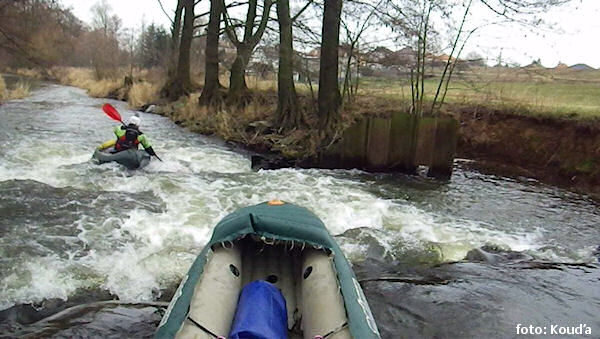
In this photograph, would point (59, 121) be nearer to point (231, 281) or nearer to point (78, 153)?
point (78, 153)

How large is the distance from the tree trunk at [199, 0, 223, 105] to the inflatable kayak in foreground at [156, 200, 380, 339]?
12288 millimetres

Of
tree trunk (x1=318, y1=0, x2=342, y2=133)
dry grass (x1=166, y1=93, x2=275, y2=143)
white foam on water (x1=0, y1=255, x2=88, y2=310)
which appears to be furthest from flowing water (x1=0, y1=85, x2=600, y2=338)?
dry grass (x1=166, y1=93, x2=275, y2=143)

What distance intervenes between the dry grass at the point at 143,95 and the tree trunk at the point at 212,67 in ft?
16.8

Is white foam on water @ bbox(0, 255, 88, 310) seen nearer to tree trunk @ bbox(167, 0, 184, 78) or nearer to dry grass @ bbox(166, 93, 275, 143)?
dry grass @ bbox(166, 93, 275, 143)

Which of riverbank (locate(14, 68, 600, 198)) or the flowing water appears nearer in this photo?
the flowing water

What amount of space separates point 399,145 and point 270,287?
253 inches

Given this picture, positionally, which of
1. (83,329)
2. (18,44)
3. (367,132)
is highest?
(18,44)

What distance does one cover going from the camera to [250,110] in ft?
43.0

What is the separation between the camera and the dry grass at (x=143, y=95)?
67.6 ft

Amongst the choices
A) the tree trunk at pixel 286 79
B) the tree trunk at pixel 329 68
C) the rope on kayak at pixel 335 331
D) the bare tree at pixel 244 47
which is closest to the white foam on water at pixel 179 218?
the tree trunk at pixel 329 68

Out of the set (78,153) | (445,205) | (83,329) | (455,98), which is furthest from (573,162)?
(78,153)

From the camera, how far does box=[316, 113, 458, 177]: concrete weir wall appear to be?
887 centimetres

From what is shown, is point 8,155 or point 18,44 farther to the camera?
point 18,44

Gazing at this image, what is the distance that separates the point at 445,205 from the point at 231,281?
479cm
